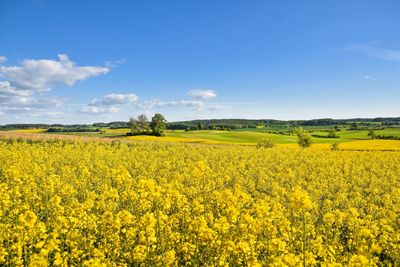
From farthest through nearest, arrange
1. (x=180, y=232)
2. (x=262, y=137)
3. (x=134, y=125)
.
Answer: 1. (x=134, y=125)
2. (x=262, y=137)
3. (x=180, y=232)

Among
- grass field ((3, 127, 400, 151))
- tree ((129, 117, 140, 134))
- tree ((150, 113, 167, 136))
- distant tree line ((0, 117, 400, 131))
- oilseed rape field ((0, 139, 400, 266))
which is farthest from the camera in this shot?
distant tree line ((0, 117, 400, 131))

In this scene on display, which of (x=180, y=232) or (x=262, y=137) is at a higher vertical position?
(x=180, y=232)

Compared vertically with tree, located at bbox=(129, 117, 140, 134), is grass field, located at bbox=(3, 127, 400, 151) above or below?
below

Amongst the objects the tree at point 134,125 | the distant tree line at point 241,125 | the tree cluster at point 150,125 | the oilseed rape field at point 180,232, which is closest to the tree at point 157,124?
the tree cluster at point 150,125

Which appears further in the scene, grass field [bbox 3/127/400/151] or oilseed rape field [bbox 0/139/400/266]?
grass field [bbox 3/127/400/151]

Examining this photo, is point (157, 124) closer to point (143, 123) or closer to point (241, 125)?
point (143, 123)

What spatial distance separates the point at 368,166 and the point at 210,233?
2316 cm

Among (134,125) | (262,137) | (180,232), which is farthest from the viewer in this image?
(134,125)

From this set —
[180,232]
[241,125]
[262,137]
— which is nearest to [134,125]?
[262,137]

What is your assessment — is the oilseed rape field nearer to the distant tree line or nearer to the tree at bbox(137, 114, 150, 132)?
the tree at bbox(137, 114, 150, 132)

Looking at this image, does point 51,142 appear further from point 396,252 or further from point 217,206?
point 396,252

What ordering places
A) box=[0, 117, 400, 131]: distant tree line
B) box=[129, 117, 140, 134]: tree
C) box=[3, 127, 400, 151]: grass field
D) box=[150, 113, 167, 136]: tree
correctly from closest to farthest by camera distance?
box=[3, 127, 400, 151]: grass field < box=[150, 113, 167, 136]: tree < box=[129, 117, 140, 134]: tree < box=[0, 117, 400, 131]: distant tree line

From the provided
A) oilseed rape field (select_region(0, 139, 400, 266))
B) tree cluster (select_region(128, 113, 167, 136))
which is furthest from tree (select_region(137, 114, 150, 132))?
oilseed rape field (select_region(0, 139, 400, 266))

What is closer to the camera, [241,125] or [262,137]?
[262,137]
